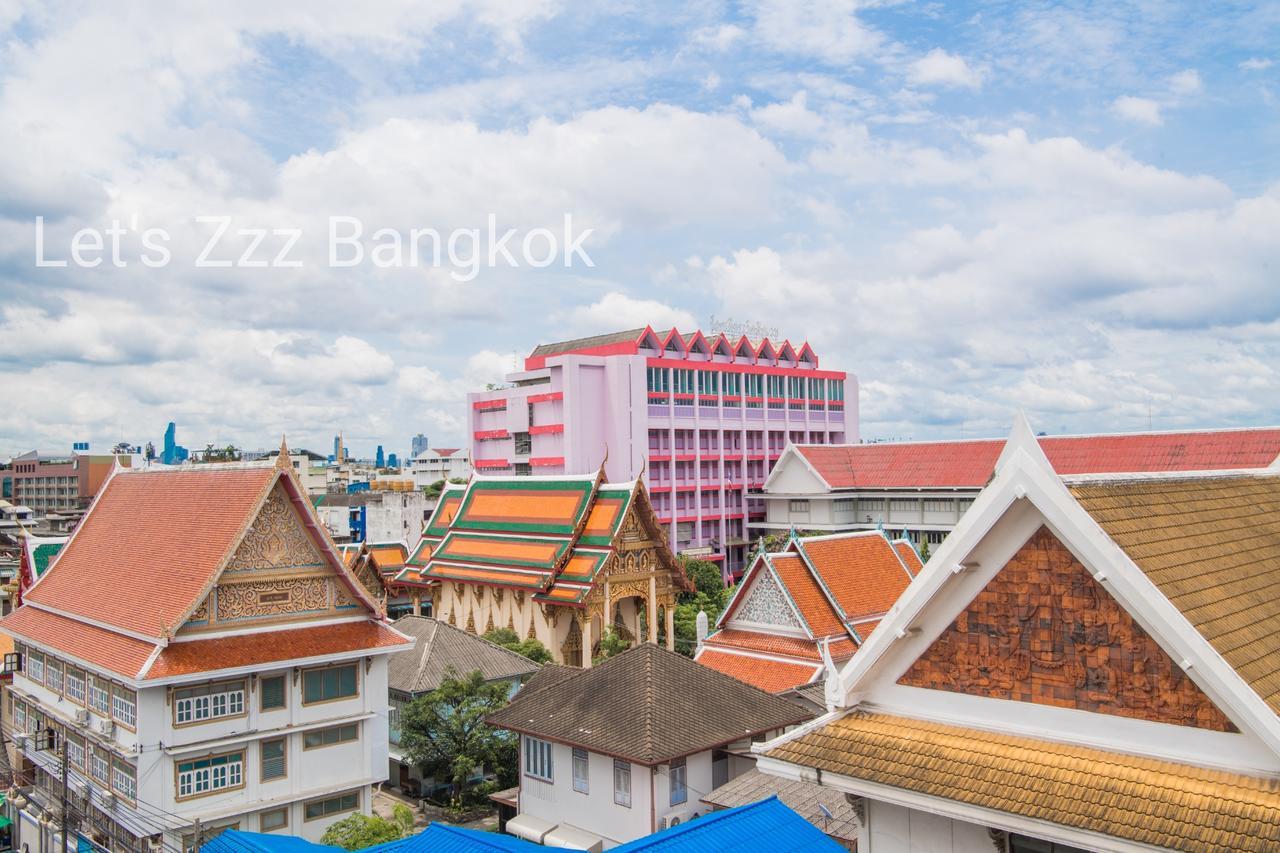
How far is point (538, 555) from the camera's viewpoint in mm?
36531

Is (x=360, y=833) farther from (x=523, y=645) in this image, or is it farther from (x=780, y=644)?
(x=523, y=645)

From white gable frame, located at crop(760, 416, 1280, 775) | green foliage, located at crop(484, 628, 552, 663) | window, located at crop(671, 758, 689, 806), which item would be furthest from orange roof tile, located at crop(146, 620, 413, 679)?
white gable frame, located at crop(760, 416, 1280, 775)

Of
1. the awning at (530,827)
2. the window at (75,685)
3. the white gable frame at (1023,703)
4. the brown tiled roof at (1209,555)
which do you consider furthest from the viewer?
the window at (75,685)

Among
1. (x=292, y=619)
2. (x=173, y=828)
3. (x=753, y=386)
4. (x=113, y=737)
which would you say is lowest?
(x=173, y=828)

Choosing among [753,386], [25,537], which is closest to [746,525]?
[753,386]

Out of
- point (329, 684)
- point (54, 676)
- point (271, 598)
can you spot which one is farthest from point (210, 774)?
point (54, 676)

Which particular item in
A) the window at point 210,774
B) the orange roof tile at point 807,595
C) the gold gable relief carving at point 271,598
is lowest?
the window at point 210,774

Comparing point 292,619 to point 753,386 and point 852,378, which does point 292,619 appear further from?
point 852,378

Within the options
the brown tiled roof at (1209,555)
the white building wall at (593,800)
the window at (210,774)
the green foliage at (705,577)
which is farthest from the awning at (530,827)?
the green foliage at (705,577)

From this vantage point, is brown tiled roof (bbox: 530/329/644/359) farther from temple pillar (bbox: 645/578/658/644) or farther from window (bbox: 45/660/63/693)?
window (bbox: 45/660/63/693)

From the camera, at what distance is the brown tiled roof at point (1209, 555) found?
7227 millimetres

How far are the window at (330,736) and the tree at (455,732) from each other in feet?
6.23

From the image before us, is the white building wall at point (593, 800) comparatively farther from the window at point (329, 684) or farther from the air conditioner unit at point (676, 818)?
the window at point (329, 684)

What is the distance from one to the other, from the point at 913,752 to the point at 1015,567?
1765 mm
